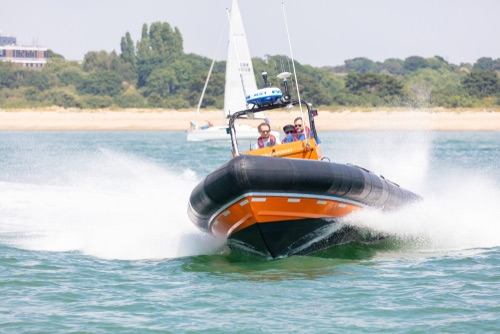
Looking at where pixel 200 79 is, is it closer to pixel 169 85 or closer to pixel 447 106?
pixel 169 85

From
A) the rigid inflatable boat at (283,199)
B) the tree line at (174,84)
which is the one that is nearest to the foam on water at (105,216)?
the rigid inflatable boat at (283,199)

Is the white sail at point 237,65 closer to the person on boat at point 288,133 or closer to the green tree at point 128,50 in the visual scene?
the person on boat at point 288,133

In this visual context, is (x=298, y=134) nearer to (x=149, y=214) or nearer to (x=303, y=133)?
(x=303, y=133)

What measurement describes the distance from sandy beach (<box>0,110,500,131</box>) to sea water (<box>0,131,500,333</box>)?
127 ft

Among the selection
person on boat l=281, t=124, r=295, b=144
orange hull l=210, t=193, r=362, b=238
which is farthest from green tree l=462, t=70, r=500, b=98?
orange hull l=210, t=193, r=362, b=238

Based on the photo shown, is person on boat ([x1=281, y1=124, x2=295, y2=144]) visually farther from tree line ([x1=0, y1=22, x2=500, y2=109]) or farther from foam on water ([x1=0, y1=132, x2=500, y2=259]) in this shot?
tree line ([x1=0, y1=22, x2=500, y2=109])

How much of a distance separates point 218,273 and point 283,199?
1109 millimetres

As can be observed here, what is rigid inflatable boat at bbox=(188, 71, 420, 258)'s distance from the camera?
10.1m

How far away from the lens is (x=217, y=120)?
191ft

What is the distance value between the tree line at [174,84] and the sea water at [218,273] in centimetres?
4561

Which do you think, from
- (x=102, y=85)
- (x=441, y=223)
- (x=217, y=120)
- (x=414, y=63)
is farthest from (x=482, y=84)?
(x=441, y=223)

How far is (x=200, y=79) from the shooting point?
72.1 meters

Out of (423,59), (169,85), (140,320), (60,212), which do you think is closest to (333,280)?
(140,320)

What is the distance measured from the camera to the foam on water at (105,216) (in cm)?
1224
